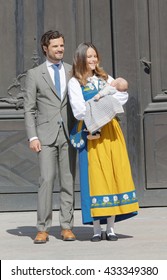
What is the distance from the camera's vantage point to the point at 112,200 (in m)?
7.08

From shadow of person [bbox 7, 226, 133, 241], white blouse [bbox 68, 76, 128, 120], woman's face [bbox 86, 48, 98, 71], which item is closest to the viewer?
white blouse [bbox 68, 76, 128, 120]

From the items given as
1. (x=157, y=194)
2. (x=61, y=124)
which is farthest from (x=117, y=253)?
(x=157, y=194)

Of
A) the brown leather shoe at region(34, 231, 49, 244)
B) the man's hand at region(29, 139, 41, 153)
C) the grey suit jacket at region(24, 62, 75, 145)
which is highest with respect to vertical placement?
the grey suit jacket at region(24, 62, 75, 145)

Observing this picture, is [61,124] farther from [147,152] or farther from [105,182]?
[147,152]

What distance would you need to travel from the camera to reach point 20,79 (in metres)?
9.57

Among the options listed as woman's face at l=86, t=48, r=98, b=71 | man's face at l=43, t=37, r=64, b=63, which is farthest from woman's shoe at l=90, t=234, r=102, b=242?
man's face at l=43, t=37, r=64, b=63

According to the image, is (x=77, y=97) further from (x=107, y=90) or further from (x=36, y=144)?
(x=36, y=144)

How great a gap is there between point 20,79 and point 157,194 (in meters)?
1.95

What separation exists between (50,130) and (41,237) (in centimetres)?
89

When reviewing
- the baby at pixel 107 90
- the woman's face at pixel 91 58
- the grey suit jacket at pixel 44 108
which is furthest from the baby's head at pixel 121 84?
the grey suit jacket at pixel 44 108

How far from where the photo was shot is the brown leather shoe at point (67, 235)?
7.27 metres

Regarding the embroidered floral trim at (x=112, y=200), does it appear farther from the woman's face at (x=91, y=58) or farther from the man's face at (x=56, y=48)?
the man's face at (x=56, y=48)

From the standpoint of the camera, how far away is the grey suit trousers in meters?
7.25

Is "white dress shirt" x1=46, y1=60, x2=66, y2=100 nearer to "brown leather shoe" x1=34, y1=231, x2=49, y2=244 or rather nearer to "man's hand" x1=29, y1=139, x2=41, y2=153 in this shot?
"man's hand" x1=29, y1=139, x2=41, y2=153
